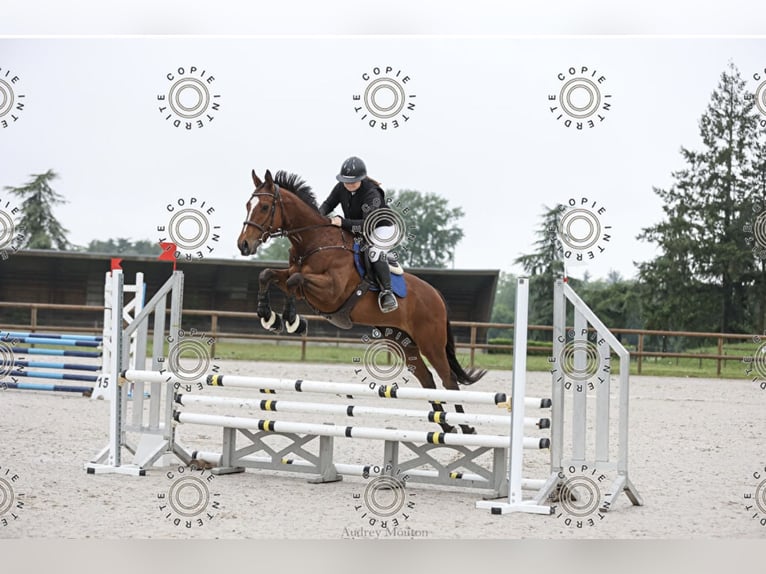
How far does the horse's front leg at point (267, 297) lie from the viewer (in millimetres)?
4184

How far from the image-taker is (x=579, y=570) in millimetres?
3088

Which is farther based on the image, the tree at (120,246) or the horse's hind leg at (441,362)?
the tree at (120,246)

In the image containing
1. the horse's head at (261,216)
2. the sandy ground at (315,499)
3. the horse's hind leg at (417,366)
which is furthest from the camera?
the horse's hind leg at (417,366)

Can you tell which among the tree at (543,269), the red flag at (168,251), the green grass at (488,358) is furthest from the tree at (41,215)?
the red flag at (168,251)

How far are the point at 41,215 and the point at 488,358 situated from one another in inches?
460

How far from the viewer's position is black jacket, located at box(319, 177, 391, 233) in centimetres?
446

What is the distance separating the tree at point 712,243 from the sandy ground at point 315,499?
11909 mm

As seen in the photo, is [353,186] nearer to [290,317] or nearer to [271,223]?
[271,223]

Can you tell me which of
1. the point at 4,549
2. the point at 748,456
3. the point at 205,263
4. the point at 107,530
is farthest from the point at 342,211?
the point at 205,263

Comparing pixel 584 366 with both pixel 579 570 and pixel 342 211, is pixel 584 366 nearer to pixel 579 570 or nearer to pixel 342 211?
pixel 579 570

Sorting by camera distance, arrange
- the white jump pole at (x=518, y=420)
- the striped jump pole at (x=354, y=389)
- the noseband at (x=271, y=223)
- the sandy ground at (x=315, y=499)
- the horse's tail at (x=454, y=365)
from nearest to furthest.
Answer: the sandy ground at (x=315, y=499) < the white jump pole at (x=518, y=420) < the striped jump pole at (x=354, y=389) < the noseband at (x=271, y=223) < the horse's tail at (x=454, y=365)

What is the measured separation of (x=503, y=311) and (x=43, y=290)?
548 inches

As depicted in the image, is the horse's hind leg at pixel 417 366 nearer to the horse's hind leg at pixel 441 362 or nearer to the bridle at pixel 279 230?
the horse's hind leg at pixel 441 362

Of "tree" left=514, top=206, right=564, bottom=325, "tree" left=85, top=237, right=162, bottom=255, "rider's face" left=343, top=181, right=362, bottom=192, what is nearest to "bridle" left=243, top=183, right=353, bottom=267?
"rider's face" left=343, top=181, right=362, bottom=192
